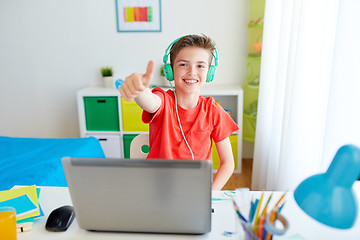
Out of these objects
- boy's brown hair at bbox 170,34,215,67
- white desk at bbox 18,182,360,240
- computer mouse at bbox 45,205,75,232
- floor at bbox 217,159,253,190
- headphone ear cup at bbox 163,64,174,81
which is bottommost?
floor at bbox 217,159,253,190

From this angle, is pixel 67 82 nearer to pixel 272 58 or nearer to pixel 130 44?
pixel 130 44

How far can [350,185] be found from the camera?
0.66m

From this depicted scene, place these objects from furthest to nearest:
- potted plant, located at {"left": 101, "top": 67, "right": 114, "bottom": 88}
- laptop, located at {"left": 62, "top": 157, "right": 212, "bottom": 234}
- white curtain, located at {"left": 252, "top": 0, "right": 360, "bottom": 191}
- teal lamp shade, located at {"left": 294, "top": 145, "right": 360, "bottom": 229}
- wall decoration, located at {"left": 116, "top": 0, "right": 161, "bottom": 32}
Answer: potted plant, located at {"left": 101, "top": 67, "right": 114, "bottom": 88} < wall decoration, located at {"left": 116, "top": 0, "right": 161, "bottom": 32} < white curtain, located at {"left": 252, "top": 0, "right": 360, "bottom": 191} < laptop, located at {"left": 62, "top": 157, "right": 212, "bottom": 234} < teal lamp shade, located at {"left": 294, "top": 145, "right": 360, "bottom": 229}

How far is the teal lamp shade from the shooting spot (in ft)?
2.10

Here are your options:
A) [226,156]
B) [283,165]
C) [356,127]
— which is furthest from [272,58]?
[226,156]

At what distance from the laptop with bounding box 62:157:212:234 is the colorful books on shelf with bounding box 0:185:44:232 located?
7.3 inches

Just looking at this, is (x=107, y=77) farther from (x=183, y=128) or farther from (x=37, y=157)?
(x=183, y=128)

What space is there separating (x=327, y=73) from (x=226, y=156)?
76 centimetres

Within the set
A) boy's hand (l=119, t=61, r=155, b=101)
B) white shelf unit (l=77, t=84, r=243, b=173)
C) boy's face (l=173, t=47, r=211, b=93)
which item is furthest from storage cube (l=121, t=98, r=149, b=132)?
boy's hand (l=119, t=61, r=155, b=101)

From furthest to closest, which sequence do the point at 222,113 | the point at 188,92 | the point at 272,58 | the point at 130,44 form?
the point at 130,44 → the point at 272,58 → the point at 222,113 → the point at 188,92

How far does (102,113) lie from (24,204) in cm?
205

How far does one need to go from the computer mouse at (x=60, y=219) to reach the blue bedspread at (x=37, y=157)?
30.9 inches

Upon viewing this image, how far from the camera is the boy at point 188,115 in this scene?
123 centimetres

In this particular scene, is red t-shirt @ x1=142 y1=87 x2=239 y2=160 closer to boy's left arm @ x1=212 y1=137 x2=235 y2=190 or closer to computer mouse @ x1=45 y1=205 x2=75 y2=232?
boy's left arm @ x1=212 y1=137 x2=235 y2=190
